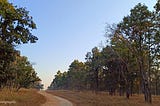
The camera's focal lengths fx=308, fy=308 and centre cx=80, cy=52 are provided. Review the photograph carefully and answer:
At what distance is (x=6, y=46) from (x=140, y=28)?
27.7 meters

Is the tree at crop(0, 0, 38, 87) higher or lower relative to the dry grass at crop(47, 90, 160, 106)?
higher

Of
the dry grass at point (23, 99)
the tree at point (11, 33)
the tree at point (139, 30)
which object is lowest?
the dry grass at point (23, 99)

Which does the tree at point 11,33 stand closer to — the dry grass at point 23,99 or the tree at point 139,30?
the dry grass at point 23,99

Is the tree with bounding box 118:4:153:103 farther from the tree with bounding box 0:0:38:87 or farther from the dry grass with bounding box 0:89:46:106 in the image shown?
the tree with bounding box 0:0:38:87

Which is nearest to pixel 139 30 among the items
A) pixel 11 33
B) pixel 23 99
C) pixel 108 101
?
pixel 108 101

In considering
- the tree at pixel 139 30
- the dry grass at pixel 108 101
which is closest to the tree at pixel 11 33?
the dry grass at pixel 108 101

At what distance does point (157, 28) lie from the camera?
41188 mm

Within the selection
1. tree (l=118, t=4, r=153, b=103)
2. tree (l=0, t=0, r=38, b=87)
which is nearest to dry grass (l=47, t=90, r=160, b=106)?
tree (l=118, t=4, r=153, b=103)

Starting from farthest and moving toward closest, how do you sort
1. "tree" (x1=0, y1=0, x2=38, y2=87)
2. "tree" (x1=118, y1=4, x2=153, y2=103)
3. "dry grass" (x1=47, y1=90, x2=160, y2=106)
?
"tree" (x1=118, y1=4, x2=153, y2=103)
"dry grass" (x1=47, y1=90, x2=160, y2=106)
"tree" (x1=0, y1=0, x2=38, y2=87)

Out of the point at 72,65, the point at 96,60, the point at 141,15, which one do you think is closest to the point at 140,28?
the point at 141,15

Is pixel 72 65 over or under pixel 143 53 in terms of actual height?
over

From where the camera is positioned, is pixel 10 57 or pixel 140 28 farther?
pixel 140 28

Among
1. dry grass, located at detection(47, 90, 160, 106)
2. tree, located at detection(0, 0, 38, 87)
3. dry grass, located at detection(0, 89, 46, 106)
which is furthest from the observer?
dry grass, located at detection(47, 90, 160, 106)

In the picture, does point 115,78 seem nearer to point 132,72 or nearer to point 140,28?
point 132,72
